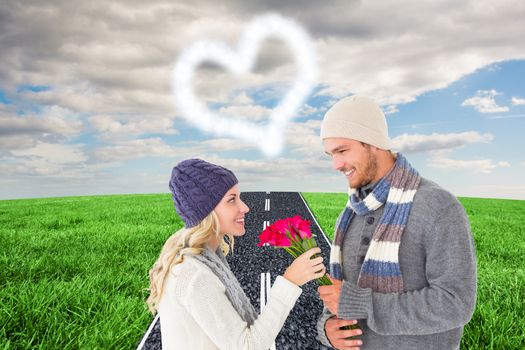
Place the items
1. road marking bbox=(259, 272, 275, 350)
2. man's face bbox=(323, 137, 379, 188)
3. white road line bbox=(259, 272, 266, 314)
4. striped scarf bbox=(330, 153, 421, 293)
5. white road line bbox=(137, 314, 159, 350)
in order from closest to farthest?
striped scarf bbox=(330, 153, 421, 293) → man's face bbox=(323, 137, 379, 188) → white road line bbox=(137, 314, 159, 350) → white road line bbox=(259, 272, 266, 314) → road marking bbox=(259, 272, 275, 350)

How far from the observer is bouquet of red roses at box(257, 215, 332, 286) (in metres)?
2.70

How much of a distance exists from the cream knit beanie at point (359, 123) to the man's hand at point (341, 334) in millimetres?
1181

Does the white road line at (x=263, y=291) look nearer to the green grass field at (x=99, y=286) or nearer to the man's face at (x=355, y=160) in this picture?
the green grass field at (x=99, y=286)

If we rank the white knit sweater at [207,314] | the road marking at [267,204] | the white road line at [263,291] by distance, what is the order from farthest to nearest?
the road marking at [267,204], the white road line at [263,291], the white knit sweater at [207,314]

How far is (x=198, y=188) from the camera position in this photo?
2822 millimetres

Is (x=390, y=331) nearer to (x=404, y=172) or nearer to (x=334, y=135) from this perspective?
(x=404, y=172)

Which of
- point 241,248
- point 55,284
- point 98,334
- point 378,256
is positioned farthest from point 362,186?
point 241,248

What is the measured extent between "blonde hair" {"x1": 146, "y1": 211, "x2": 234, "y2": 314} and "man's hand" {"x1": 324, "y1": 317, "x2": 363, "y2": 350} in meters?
0.99

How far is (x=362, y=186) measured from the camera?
2910 mm

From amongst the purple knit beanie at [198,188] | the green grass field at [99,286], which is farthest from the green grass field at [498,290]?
the purple knit beanie at [198,188]

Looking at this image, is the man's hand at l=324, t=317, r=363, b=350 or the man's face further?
the man's face

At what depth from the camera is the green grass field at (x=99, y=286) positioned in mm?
5355

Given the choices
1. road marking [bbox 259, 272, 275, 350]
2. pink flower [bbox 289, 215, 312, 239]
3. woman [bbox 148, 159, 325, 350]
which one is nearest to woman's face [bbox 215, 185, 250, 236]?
woman [bbox 148, 159, 325, 350]

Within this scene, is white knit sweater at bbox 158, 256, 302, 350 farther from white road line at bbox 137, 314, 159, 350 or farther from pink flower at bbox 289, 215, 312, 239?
white road line at bbox 137, 314, 159, 350
